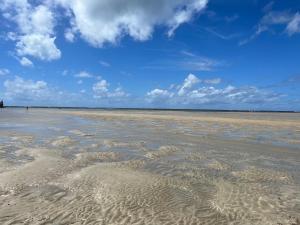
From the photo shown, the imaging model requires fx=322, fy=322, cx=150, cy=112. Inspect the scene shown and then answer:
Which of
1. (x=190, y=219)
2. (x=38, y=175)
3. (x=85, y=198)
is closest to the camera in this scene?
(x=190, y=219)

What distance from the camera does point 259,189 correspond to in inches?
346

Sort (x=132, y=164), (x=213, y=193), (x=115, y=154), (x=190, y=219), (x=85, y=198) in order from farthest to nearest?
(x=115, y=154) < (x=132, y=164) < (x=213, y=193) < (x=85, y=198) < (x=190, y=219)

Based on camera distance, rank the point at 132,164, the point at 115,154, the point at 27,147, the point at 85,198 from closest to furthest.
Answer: the point at 85,198 → the point at 132,164 → the point at 115,154 → the point at 27,147

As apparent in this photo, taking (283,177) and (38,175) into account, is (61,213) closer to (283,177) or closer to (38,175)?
(38,175)

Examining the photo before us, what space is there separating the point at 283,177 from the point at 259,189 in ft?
6.46

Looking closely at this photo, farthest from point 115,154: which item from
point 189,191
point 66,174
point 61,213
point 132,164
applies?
point 61,213

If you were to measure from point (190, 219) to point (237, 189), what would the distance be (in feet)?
8.92

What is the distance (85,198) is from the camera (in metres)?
7.64

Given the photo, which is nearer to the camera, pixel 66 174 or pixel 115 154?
pixel 66 174

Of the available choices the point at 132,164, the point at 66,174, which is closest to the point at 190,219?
the point at 66,174

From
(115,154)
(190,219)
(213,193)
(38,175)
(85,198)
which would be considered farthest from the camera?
(115,154)

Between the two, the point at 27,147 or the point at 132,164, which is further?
the point at 27,147

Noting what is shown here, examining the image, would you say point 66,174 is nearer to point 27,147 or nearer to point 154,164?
point 154,164

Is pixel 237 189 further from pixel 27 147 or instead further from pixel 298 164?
pixel 27 147
